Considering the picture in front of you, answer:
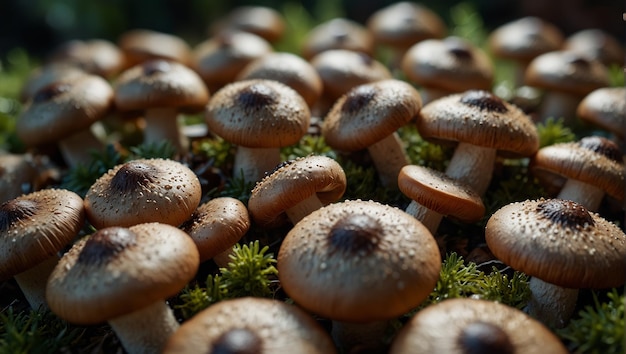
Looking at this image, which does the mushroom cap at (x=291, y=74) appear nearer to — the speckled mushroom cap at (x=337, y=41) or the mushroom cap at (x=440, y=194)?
the speckled mushroom cap at (x=337, y=41)

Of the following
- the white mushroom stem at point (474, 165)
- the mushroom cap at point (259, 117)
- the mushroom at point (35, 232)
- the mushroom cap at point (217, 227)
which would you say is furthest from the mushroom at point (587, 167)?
the mushroom at point (35, 232)

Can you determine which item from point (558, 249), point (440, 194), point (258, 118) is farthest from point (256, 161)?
point (558, 249)

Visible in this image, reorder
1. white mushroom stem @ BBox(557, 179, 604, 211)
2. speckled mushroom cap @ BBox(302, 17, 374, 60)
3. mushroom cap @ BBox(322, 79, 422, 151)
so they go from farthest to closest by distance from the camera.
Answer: speckled mushroom cap @ BBox(302, 17, 374, 60) < white mushroom stem @ BBox(557, 179, 604, 211) < mushroom cap @ BBox(322, 79, 422, 151)

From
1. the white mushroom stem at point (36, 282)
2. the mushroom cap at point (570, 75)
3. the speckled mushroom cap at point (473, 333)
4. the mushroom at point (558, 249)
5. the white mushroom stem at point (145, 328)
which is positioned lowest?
the white mushroom stem at point (36, 282)

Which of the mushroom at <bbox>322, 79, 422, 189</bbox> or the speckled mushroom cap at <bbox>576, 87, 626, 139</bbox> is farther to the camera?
the speckled mushroom cap at <bbox>576, 87, 626, 139</bbox>

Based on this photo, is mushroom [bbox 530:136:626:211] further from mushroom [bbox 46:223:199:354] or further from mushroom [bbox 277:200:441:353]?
mushroom [bbox 46:223:199:354]

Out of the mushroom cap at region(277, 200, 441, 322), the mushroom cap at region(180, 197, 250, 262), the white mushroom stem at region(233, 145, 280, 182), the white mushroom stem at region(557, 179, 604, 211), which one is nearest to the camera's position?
the mushroom cap at region(277, 200, 441, 322)

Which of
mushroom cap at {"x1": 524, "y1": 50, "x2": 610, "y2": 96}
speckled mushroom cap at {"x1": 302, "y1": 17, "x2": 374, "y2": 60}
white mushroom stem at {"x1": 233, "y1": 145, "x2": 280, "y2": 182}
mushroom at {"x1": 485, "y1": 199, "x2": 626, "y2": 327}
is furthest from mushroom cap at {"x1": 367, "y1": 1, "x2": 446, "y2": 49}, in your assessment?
mushroom at {"x1": 485, "y1": 199, "x2": 626, "y2": 327}

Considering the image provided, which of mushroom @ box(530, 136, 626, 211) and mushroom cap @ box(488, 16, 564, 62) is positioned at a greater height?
mushroom cap @ box(488, 16, 564, 62)

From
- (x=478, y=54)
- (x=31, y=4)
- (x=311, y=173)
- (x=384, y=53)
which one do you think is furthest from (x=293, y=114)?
(x=31, y=4)
